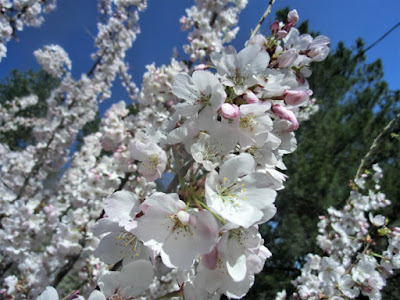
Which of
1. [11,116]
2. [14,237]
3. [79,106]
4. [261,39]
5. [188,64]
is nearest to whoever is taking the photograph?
[261,39]

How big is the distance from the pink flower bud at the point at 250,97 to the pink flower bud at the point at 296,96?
3.9 inches

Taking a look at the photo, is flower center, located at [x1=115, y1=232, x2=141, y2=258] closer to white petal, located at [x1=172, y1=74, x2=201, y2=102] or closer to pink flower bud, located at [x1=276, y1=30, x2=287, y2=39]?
white petal, located at [x1=172, y1=74, x2=201, y2=102]

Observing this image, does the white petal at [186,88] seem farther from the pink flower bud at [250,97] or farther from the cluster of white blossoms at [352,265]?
the cluster of white blossoms at [352,265]

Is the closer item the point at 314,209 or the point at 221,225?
the point at 221,225

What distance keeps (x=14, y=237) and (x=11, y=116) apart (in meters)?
4.35

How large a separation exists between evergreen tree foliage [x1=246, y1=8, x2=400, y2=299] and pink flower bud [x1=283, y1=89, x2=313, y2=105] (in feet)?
16.1

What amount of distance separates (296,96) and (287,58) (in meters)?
0.17

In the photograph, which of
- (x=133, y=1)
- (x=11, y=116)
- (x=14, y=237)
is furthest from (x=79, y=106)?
(x=11, y=116)

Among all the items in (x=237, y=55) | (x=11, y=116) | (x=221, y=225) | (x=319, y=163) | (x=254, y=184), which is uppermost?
(x=319, y=163)

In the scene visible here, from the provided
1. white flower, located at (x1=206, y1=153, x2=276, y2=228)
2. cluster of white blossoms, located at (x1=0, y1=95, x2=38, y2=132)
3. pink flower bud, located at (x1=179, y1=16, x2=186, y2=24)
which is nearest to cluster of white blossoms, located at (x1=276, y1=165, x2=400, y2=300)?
white flower, located at (x1=206, y1=153, x2=276, y2=228)

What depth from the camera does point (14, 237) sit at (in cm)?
280

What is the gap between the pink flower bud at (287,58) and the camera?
0.93 metres

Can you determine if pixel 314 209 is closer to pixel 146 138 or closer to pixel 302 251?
pixel 302 251

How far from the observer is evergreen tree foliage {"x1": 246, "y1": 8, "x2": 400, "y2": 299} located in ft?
18.3
